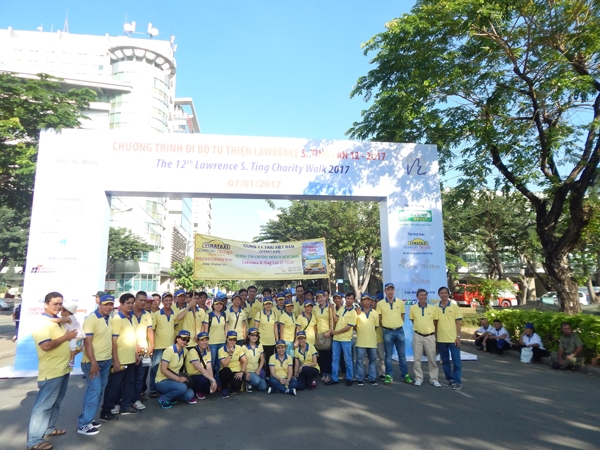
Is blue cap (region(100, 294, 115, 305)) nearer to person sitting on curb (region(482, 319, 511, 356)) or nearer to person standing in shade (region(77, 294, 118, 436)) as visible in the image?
person standing in shade (region(77, 294, 118, 436))

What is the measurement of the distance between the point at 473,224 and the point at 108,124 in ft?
119

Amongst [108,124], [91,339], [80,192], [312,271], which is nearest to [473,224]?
[312,271]

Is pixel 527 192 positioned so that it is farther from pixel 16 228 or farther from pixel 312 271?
pixel 16 228

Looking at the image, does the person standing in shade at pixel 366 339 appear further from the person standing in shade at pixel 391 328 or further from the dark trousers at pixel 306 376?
the dark trousers at pixel 306 376

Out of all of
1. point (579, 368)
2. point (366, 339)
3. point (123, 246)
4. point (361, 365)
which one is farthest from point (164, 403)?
point (123, 246)

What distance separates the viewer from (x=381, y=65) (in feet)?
33.1

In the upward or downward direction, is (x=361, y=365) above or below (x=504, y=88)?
below

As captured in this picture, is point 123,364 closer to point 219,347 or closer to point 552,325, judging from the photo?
point 219,347

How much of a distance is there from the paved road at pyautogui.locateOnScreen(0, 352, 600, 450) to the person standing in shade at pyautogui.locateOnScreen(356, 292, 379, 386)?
34cm

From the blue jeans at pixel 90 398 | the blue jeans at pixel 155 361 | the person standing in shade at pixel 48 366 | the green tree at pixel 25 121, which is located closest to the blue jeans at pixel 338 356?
the blue jeans at pixel 155 361

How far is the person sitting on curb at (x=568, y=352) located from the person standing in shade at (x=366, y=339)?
4097mm

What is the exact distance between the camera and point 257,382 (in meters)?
6.00

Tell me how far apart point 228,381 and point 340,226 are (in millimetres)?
17174

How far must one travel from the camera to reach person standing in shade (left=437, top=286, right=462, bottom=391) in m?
6.29
